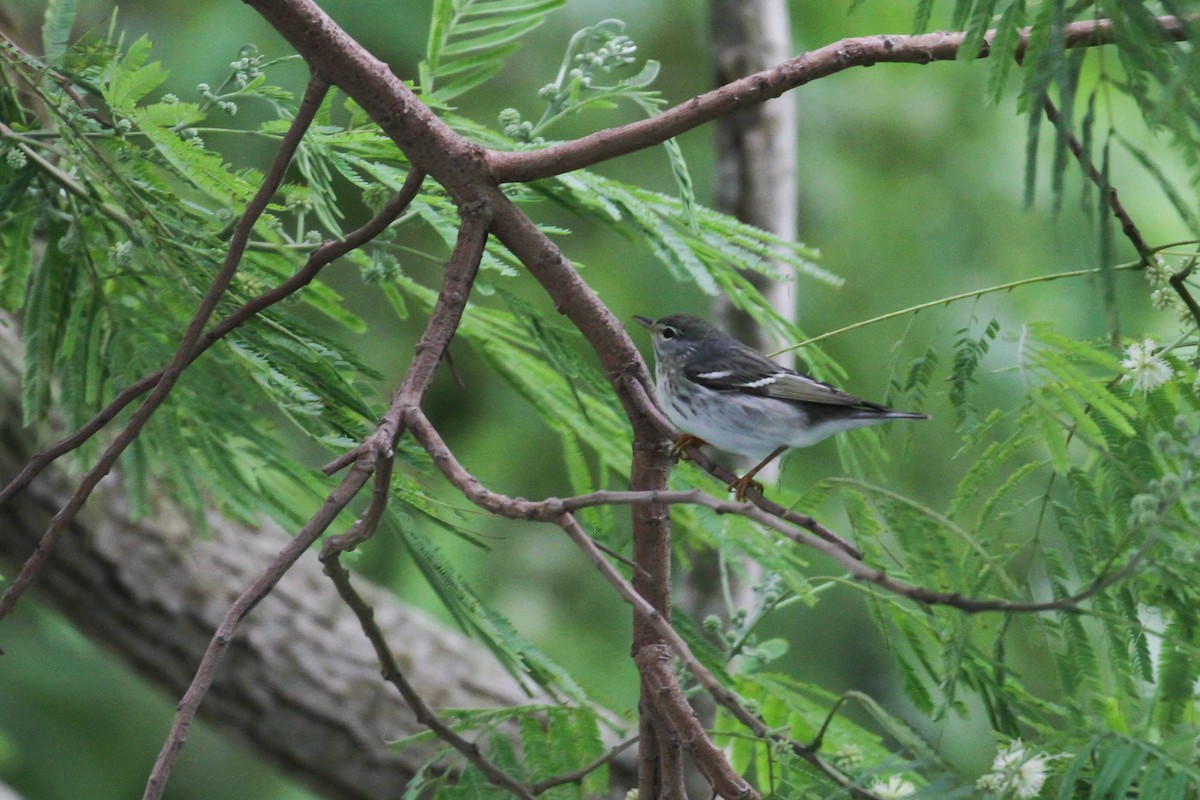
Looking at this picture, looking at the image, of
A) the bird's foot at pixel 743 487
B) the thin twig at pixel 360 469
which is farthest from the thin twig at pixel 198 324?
the bird's foot at pixel 743 487

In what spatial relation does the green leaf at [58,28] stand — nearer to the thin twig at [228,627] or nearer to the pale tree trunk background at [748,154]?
the thin twig at [228,627]

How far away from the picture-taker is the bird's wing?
8.64 ft

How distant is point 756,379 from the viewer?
2.88 meters

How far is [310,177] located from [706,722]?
2158 millimetres

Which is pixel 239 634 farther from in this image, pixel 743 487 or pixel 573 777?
pixel 743 487

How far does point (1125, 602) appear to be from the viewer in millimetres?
1606

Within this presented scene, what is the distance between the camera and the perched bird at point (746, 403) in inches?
96.7

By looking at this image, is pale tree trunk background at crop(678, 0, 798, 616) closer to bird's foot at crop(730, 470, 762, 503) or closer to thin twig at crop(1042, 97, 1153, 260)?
bird's foot at crop(730, 470, 762, 503)

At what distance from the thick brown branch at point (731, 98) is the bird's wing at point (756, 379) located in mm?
869

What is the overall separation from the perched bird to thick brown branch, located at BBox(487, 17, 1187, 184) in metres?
0.67

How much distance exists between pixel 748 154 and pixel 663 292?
65.6 inches

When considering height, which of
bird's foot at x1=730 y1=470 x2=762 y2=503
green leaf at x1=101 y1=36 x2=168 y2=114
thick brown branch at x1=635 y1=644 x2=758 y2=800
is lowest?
thick brown branch at x1=635 y1=644 x2=758 y2=800

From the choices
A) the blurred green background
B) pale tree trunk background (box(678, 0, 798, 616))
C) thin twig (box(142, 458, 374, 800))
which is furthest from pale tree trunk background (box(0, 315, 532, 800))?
thin twig (box(142, 458, 374, 800))

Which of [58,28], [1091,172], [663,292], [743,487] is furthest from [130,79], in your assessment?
[663,292]
